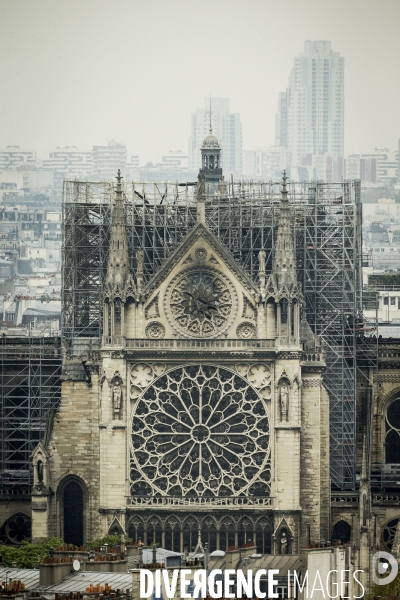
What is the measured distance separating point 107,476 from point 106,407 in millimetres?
2482

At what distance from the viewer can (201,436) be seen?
10944 cm

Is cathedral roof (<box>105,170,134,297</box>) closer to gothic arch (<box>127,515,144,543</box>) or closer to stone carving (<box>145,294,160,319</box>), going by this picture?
stone carving (<box>145,294,160,319</box>)

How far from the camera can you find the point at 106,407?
109312 millimetres

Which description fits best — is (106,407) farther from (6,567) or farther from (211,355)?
(6,567)

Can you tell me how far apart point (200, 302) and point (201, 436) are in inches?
187

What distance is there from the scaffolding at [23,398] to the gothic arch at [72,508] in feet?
7.92

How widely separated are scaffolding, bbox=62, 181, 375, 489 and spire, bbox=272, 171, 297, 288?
2.60m

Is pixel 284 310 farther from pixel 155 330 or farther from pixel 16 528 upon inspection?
pixel 16 528

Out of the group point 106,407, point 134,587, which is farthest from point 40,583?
point 106,407

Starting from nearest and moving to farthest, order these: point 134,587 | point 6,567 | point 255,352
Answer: point 134,587 → point 6,567 → point 255,352

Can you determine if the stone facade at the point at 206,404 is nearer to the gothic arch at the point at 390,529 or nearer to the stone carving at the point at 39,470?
the stone carving at the point at 39,470

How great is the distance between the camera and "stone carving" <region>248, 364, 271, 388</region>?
109 metres

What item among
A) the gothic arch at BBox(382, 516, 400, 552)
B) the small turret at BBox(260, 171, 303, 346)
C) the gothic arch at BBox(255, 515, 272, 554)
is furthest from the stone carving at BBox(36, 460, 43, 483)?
the gothic arch at BBox(382, 516, 400, 552)

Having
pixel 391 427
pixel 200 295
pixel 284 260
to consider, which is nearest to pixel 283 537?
pixel 200 295
